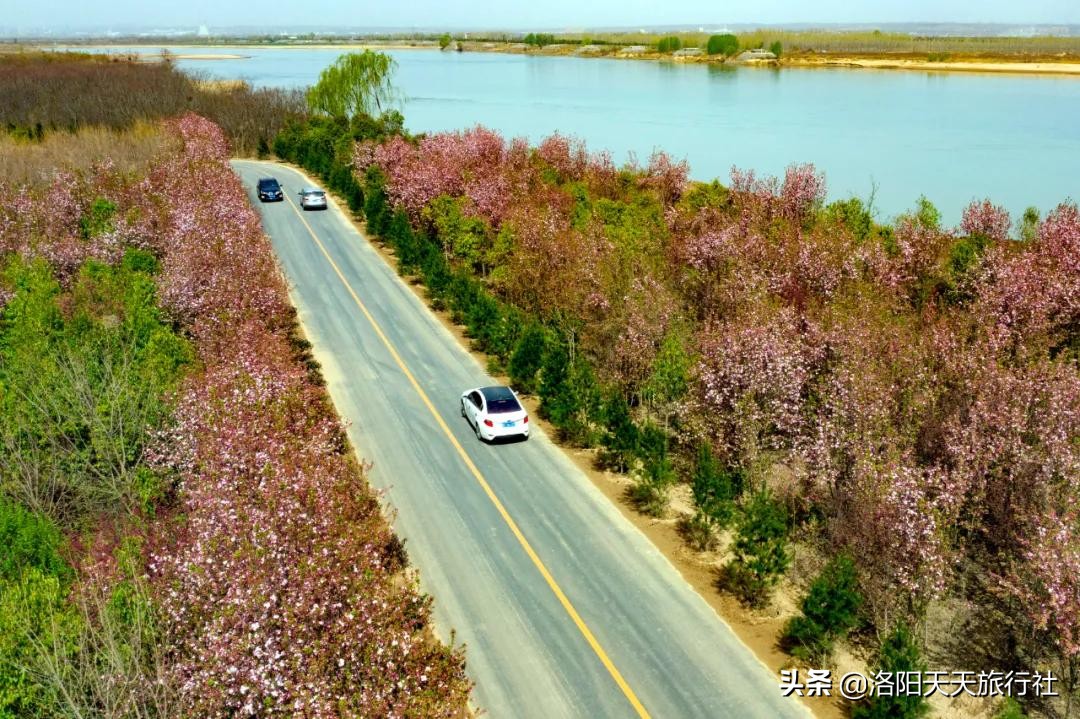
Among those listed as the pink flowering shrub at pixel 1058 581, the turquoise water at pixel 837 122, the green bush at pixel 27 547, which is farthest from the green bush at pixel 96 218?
the pink flowering shrub at pixel 1058 581

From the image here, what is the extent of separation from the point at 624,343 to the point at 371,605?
2043 centimetres

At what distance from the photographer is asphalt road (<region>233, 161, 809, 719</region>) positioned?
19.5m

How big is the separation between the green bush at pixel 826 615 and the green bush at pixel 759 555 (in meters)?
1.81

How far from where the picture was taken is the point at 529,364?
37.2m

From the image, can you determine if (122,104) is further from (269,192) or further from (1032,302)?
(1032,302)

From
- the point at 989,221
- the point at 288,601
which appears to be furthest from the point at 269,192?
the point at 288,601

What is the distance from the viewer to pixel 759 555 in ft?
73.2

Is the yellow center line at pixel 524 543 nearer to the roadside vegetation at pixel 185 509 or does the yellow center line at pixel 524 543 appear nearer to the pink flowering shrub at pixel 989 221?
the roadside vegetation at pixel 185 509

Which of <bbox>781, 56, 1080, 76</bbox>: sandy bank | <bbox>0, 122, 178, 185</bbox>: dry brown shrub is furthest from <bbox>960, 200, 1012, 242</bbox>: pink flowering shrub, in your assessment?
<bbox>781, 56, 1080, 76</bbox>: sandy bank

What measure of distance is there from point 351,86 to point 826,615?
105464 mm

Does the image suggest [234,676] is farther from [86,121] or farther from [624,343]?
[86,121]

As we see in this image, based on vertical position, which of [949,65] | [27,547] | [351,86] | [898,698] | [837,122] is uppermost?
[949,65]

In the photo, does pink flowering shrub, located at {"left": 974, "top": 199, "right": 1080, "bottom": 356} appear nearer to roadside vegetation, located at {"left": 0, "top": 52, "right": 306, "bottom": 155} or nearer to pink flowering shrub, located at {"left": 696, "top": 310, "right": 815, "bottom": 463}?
pink flowering shrub, located at {"left": 696, "top": 310, "right": 815, "bottom": 463}

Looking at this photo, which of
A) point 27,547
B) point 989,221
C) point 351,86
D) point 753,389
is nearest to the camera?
point 27,547
